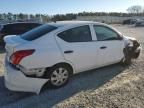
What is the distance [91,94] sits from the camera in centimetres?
524

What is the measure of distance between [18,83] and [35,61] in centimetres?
59

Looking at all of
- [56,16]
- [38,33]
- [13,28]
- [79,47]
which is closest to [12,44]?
[38,33]

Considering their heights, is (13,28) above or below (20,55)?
below

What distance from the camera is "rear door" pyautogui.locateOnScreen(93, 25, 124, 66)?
6441mm

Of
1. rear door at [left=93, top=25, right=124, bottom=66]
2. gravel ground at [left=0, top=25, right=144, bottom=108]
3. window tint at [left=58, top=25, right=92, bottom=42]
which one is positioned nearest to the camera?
gravel ground at [left=0, top=25, right=144, bottom=108]

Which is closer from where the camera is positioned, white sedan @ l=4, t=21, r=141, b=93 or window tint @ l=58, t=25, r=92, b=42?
white sedan @ l=4, t=21, r=141, b=93

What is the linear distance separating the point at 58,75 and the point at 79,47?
0.89 meters

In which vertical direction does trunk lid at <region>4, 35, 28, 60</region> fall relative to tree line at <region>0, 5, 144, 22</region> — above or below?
above

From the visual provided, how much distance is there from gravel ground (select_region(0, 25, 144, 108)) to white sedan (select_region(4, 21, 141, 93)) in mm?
258

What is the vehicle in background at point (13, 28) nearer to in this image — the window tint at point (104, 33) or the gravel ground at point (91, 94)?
the gravel ground at point (91, 94)

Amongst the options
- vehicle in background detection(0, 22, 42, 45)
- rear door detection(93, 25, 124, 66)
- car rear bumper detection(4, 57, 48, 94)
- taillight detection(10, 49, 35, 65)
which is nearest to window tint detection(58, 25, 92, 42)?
rear door detection(93, 25, 124, 66)

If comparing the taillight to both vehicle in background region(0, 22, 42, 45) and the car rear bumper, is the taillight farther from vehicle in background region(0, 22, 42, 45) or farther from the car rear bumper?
vehicle in background region(0, 22, 42, 45)

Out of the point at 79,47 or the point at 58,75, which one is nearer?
the point at 58,75

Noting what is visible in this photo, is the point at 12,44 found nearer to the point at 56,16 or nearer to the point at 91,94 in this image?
the point at 91,94
